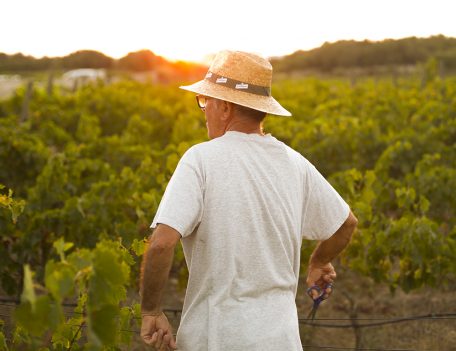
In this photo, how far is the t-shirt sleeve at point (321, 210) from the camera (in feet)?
8.25

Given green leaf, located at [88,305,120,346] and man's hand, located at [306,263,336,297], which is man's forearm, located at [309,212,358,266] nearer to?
man's hand, located at [306,263,336,297]

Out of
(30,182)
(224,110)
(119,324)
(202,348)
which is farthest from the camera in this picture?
(30,182)

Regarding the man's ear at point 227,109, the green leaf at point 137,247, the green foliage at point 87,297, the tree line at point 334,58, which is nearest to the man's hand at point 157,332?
the green foliage at point 87,297

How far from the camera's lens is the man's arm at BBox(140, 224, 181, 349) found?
2.11 metres

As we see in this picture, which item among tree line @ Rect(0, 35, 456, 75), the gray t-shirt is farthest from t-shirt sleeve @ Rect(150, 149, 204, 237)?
tree line @ Rect(0, 35, 456, 75)

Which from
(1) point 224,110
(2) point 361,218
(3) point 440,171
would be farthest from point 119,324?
(3) point 440,171

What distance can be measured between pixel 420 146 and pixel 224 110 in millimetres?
6722

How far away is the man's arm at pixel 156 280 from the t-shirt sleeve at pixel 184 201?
0.08ft

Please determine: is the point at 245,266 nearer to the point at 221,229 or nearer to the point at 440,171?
the point at 221,229

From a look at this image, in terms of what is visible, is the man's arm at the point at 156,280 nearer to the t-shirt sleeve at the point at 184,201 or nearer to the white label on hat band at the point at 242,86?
the t-shirt sleeve at the point at 184,201

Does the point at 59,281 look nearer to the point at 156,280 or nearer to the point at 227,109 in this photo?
the point at 156,280

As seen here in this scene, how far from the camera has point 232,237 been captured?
7.24ft

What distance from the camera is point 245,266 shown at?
7.28 ft

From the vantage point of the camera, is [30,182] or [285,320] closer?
[285,320]
